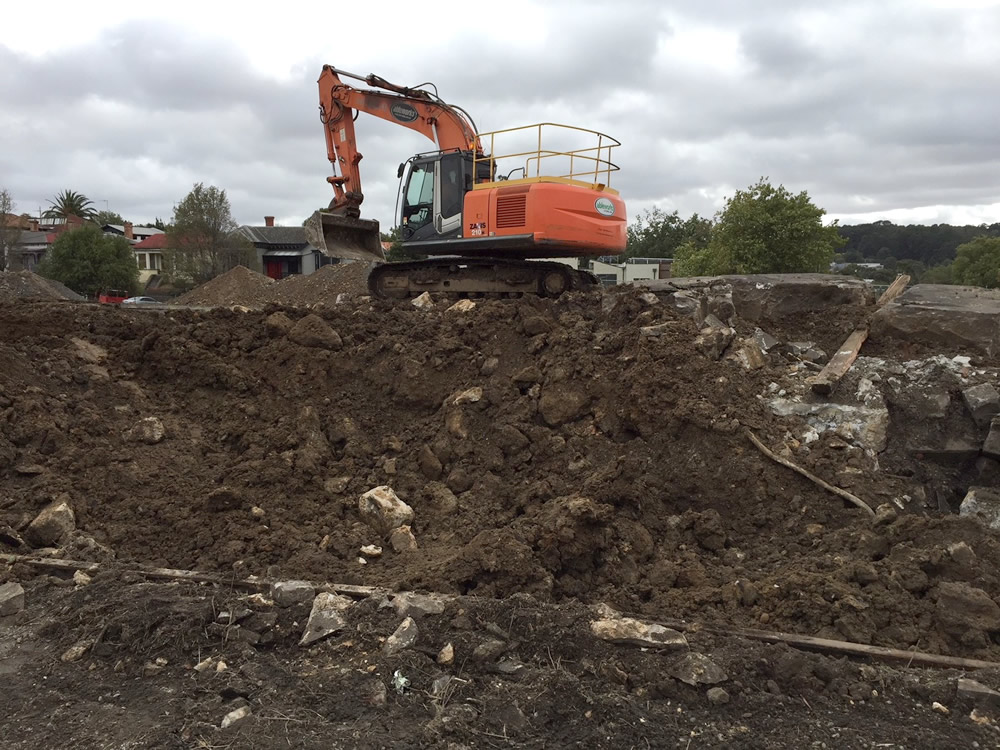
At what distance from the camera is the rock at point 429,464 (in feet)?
18.8

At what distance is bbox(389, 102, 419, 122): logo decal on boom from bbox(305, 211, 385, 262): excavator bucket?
1.79 m

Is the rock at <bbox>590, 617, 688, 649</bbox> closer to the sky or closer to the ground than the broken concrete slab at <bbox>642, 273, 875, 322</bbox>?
closer to the ground

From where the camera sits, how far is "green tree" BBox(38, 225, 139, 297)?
3731 cm

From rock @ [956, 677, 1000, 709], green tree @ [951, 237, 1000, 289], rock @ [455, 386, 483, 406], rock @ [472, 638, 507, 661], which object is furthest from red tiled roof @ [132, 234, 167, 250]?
rock @ [956, 677, 1000, 709]

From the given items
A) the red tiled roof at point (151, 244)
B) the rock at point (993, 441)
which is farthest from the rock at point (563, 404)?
the red tiled roof at point (151, 244)

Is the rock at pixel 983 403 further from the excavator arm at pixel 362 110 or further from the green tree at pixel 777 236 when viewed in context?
the green tree at pixel 777 236

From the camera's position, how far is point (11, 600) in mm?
3910

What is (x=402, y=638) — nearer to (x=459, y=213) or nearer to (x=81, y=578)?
(x=81, y=578)

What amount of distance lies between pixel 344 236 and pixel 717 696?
9.38m

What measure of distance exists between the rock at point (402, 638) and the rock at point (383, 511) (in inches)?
64.8

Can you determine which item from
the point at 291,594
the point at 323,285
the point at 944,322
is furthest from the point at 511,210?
the point at 323,285

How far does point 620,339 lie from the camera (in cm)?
645

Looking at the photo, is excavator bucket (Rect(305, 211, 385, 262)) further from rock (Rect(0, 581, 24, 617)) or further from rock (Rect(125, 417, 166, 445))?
rock (Rect(0, 581, 24, 617))

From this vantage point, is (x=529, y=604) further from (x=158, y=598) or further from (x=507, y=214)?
(x=507, y=214)
